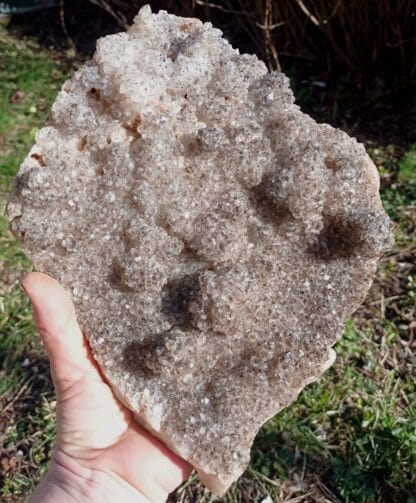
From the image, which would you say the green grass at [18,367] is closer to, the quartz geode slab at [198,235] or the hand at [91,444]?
the hand at [91,444]

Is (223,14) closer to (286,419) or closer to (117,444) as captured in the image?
(286,419)

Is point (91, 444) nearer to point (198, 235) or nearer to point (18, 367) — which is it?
point (198, 235)

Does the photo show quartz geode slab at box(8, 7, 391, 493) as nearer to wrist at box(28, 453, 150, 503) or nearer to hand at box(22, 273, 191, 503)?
hand at box(22, 273, 191, 503)

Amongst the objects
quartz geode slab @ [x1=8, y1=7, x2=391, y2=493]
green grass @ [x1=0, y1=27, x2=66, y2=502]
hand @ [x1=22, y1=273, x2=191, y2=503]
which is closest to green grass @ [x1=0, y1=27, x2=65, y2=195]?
green grass @ [x1=0, y1=27, x2=66, y2=502]

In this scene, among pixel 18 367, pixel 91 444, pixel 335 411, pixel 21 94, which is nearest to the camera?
pixel 91 444

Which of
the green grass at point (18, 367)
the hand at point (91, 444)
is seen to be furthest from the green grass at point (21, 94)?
the hand at point (91, 444)

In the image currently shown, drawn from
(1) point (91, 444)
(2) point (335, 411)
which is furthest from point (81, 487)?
(2) point (335, 411)
